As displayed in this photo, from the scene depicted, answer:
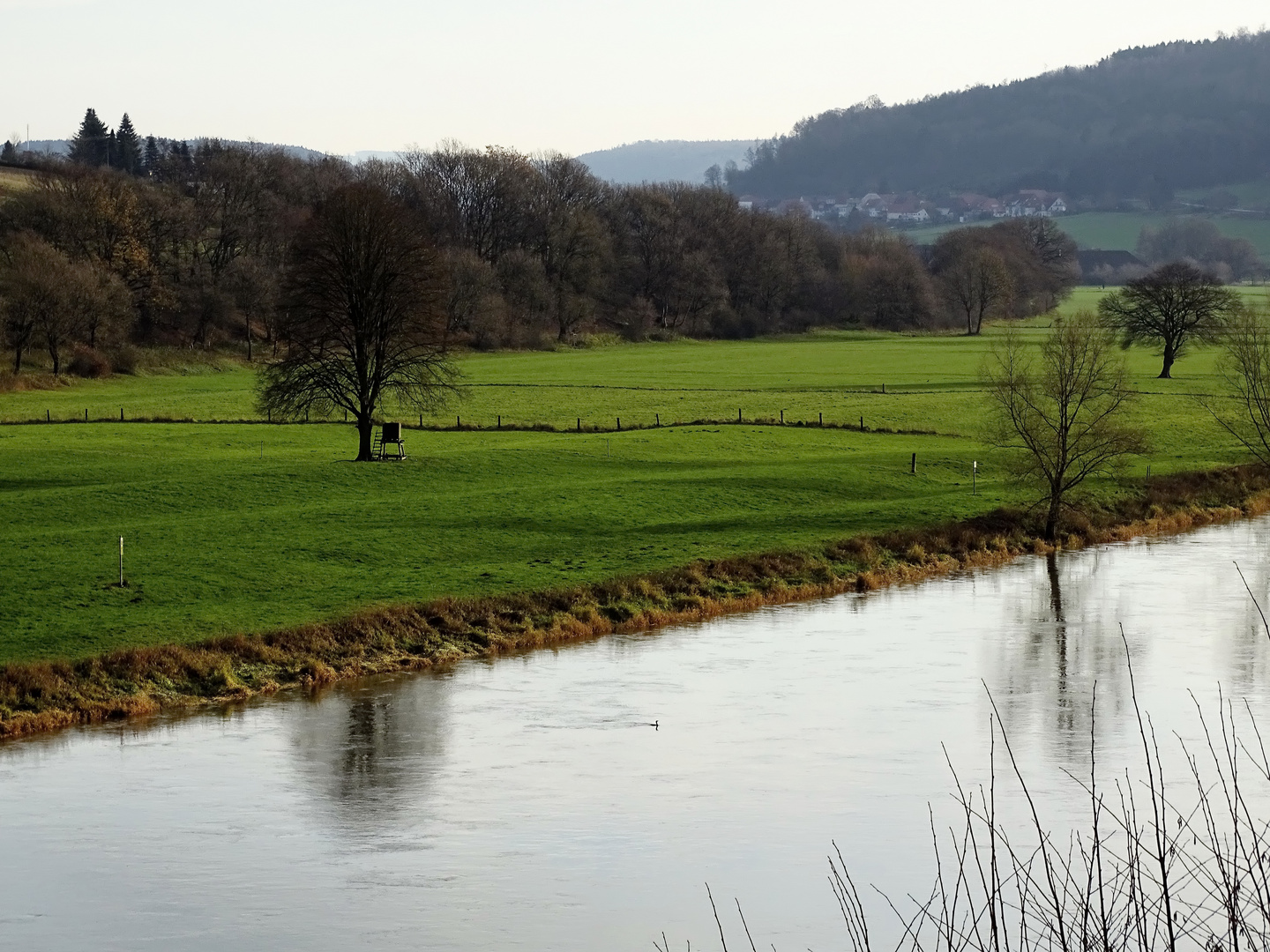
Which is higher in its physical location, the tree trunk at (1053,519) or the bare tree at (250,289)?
the bare tree at (250,289)

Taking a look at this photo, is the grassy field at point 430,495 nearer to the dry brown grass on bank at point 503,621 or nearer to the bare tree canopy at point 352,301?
the dry brown grass on bank at point 503,621

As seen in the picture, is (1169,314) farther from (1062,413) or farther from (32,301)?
(32,301)

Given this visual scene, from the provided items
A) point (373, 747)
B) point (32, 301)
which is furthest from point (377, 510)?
point (32, 301)

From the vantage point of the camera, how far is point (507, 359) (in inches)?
4491

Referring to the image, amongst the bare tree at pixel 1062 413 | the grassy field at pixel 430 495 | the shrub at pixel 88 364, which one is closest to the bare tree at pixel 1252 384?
the grassy field at pixel 430 495

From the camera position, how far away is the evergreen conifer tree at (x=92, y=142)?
183625mm

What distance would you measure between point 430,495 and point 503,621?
569 inches

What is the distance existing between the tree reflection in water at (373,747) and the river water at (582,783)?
7 centimetres

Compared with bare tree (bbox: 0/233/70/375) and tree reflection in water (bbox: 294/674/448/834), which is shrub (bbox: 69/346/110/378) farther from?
tree reflection in water (bbox: 294/674/448/834)

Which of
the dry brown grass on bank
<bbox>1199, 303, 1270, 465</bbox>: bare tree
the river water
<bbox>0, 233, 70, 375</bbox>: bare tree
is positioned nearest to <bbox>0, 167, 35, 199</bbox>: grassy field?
<bbox>0, 233, 70, 375</bbox>: bare tree

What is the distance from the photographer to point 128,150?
183875 millimetres

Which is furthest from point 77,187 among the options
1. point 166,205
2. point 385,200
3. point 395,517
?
point 395,517

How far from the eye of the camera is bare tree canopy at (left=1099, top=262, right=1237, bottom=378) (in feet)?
314

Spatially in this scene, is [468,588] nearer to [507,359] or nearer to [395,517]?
[395,517]
